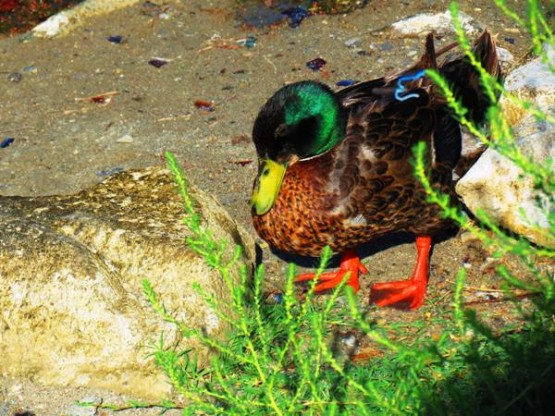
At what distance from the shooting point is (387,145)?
4062 mm

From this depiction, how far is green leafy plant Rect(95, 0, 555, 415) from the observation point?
2299 mm

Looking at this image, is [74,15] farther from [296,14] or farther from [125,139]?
[125,139]

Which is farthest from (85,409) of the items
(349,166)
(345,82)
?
(345,82)

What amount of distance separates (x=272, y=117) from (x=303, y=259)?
1.19 m

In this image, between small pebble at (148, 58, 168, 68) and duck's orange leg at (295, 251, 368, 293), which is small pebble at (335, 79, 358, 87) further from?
duck's orange leg at (295, 251, 368, 293)

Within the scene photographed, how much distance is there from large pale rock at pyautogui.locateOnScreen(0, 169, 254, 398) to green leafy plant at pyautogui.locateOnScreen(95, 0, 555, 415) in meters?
0.09

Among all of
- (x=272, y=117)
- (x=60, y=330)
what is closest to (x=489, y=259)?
(x=272, y=117)

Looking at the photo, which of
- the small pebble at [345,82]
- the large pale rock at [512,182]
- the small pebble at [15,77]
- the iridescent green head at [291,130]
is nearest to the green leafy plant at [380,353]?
the large pale rock at [512,182]

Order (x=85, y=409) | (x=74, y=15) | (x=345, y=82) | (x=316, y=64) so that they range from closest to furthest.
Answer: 1. (x=85, y=409)
2. (x=345, y=82)
3. (x=316, y=64)
4. (x=74, y=15)

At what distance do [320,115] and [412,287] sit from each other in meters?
0.95

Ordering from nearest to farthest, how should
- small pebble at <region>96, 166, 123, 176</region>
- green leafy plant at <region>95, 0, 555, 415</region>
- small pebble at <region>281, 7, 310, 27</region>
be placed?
green leafy plant at <region>95, 0, 555, 415</region> < small pebble at <region>96, 166, 123, 176</region> < small pebble at <region>281, 7, 310, 27</region>

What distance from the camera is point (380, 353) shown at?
3.89 metres

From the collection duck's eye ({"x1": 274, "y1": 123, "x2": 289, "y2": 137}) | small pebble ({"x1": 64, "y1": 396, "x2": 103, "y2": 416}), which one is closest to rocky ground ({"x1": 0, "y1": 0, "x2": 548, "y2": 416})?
duck's eye ({"x1": 274, "y1": 123, "x2": 289, "y2": 137})

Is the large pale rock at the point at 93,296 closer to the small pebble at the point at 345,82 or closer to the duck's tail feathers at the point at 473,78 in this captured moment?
the duck's tail feathers at the point at 473,78
